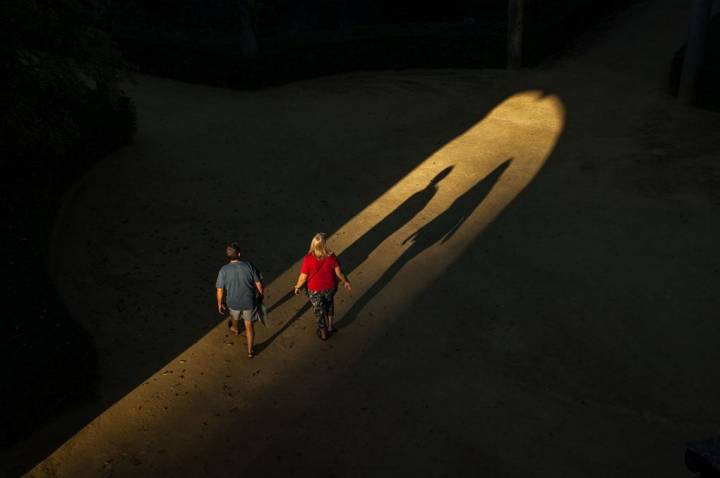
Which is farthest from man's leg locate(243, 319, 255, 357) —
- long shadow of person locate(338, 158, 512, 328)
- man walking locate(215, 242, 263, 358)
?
long shadow of person locate(338, 158, 512, 328)

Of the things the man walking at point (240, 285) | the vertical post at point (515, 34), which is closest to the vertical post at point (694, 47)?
the vertical post at point (515, 34)

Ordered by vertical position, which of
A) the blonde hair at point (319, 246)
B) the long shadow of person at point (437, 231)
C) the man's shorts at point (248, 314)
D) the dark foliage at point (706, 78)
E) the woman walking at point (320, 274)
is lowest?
the long shadow of person at point (437, 231)

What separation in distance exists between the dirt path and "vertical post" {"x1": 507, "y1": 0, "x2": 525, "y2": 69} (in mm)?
2011

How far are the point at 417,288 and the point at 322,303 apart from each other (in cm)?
214

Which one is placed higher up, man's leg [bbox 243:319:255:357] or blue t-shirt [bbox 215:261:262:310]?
blue t-shirt [bbox 215:261:262:310]

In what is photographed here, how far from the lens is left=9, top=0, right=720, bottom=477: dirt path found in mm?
7289

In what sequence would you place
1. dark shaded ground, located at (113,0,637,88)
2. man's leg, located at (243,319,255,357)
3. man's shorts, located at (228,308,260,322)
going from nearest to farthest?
1. man's shorts, located at (228,308,260,322)
2. man's leg, located at (243,319,255,357)
3. dark shaded ground, located at (113,0,637,88)

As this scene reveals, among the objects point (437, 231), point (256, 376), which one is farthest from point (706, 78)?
point (256, 376)

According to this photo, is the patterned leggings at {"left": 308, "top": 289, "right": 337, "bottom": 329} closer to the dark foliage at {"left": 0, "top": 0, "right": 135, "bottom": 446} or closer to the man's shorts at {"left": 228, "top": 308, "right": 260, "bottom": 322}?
the man's shorts at {"left": 228, "top": 308, "right": 260, "bottom": 322}

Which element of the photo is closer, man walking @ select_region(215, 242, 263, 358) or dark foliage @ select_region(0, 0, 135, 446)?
dark foliage @ select_region(0, 0, 135, 446)

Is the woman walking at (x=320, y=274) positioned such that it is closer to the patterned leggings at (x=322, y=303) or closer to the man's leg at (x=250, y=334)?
the patterned leggings at (x=322, y=303)

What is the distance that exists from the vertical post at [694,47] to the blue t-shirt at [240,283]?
511 inches

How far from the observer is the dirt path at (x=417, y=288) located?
7289mm

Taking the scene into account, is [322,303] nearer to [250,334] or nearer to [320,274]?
[320,274]
